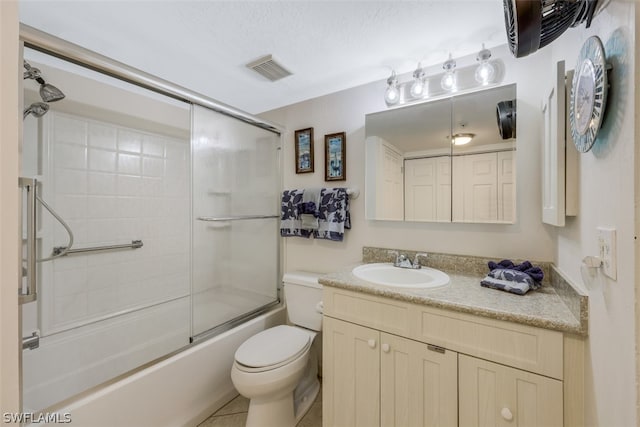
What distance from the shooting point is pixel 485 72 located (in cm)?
140

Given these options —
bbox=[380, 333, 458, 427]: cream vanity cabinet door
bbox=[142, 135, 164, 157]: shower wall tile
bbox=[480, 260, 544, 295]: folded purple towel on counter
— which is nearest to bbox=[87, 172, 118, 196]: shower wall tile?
Answer: bbox=[142, 135, 164, 157]: shower wall tile

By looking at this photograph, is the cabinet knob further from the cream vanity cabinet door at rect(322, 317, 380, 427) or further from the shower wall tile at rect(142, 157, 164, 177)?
the shower wall tile at rect(142, 157, 164, 177)

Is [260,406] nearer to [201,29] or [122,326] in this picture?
[122,326]

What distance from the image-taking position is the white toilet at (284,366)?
4.35 ft

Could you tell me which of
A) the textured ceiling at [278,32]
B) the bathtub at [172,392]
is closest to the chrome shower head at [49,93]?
the textured ceiling at [278,32]

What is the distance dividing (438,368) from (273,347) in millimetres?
862

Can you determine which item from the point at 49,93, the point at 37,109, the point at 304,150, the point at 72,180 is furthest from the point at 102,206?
the point at 304,150

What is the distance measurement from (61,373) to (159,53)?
1.99m

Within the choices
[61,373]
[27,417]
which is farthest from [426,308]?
[61,373]

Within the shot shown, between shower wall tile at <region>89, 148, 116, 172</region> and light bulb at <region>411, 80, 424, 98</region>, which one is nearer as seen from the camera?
light bulb at <region>411, 80, 424, 98</region>

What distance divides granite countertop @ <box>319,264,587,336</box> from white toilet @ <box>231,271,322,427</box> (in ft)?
1.56

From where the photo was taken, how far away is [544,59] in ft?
4.21

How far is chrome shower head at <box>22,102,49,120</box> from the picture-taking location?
139 centimetres

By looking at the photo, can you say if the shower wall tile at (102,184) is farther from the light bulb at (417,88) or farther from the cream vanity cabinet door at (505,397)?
the cream vanity cabinet door at (505,397)
